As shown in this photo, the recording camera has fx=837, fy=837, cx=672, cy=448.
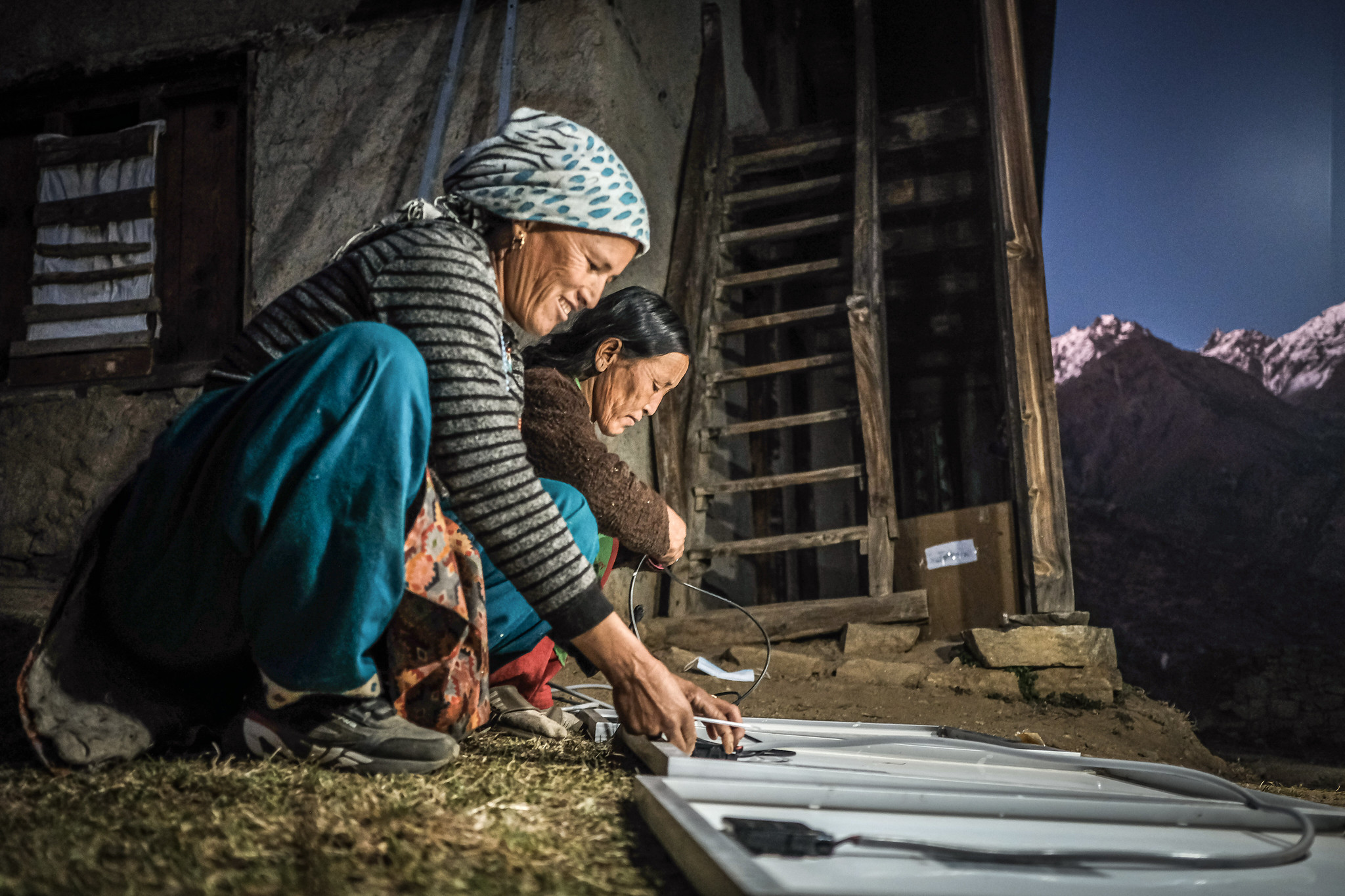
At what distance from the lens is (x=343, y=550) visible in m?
1.21

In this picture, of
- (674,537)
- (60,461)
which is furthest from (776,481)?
(60,461)

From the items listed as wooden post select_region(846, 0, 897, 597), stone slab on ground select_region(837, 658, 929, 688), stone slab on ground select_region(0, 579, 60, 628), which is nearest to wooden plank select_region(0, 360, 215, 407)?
stone slab on ground select_region(0, 579, 60, 628)

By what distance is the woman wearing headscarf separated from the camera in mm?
1220

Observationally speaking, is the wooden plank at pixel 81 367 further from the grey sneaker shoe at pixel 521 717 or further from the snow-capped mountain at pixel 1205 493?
the snow-capped mountain at pixel 1205 493

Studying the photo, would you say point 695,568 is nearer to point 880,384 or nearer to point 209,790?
point 880,384

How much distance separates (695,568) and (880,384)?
1.36 m

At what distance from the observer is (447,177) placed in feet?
5.45

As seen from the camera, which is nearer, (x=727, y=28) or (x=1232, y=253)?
(x=727, y=28)

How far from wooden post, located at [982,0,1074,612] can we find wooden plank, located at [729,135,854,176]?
1.01 m

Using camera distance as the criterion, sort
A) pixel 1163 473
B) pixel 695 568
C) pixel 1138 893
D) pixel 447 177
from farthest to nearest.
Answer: pixel 1163 473 → pixel 695 568 → pixel 447 177 → pixel 1138 893

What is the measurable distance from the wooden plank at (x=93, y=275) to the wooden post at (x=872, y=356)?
3.84m

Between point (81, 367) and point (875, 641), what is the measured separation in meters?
4.36

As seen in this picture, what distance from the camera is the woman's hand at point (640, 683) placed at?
131 centimetres

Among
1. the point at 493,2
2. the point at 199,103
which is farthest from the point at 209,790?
the point at 199,103
